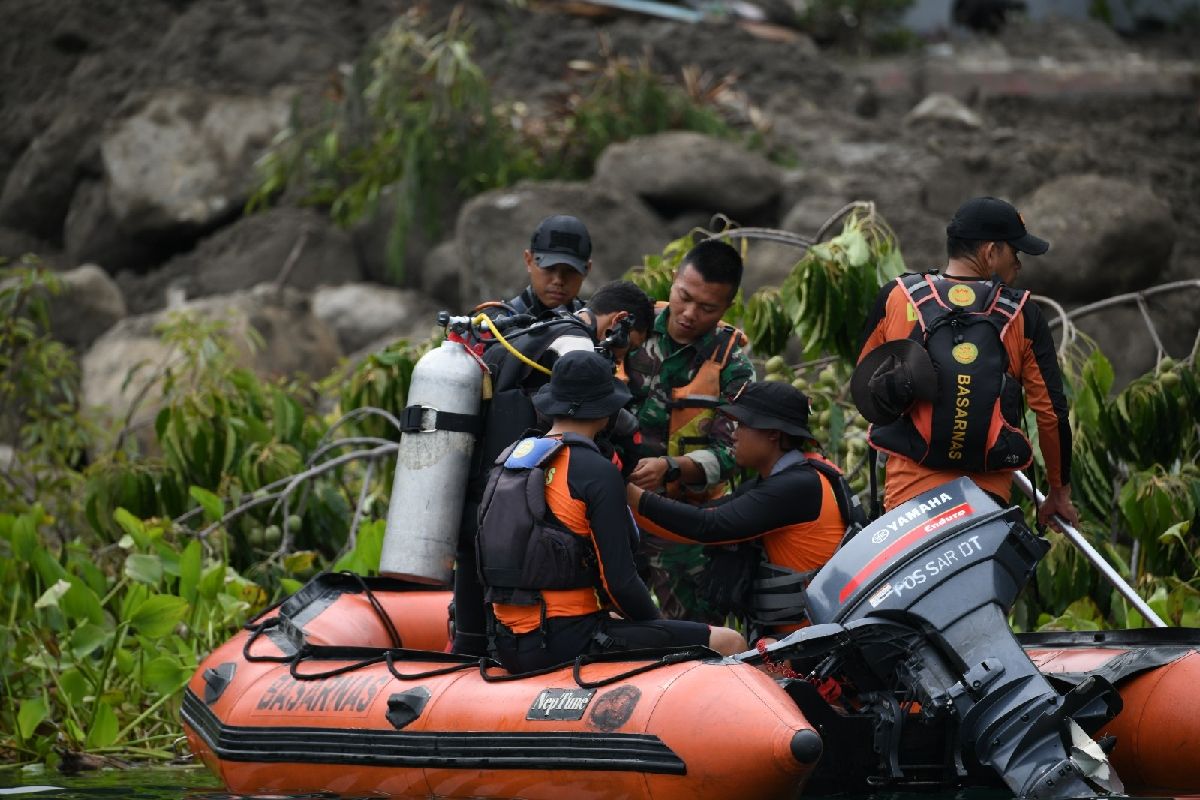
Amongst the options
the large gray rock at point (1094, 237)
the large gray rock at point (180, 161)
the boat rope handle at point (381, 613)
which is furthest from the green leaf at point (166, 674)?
the large gray rock at point (180, 161)

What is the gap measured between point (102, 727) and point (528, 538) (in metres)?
2.67

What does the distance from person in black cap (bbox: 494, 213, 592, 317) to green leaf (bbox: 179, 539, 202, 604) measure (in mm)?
2029

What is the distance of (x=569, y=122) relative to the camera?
46.1 feet

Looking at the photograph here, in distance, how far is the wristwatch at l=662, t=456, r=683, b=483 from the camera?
241 inches

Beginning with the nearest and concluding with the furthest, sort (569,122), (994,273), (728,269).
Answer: (994,273) → (728,269) → (569,122)

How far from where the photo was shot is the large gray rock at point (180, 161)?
1522cm

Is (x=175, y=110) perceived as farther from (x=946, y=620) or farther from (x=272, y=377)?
(x=946, y=620)

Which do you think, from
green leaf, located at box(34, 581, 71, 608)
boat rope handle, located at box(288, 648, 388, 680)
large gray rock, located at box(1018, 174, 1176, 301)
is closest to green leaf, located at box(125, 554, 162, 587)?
green leaf, located at box(34, 581, 71, 608)

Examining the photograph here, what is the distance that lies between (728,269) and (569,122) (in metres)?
7.98

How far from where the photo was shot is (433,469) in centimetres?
588

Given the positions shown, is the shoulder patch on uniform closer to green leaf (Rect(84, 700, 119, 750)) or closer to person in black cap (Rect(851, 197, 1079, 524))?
person in black cap (Rect(851, 197, 1079, 524))

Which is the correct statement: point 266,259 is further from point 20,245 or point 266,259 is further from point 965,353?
point 965,353

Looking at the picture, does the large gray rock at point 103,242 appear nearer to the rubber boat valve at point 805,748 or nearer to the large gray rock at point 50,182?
the large gray rock at point 50,182

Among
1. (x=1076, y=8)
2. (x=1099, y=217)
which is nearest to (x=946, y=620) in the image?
(x=1099, y=217)
